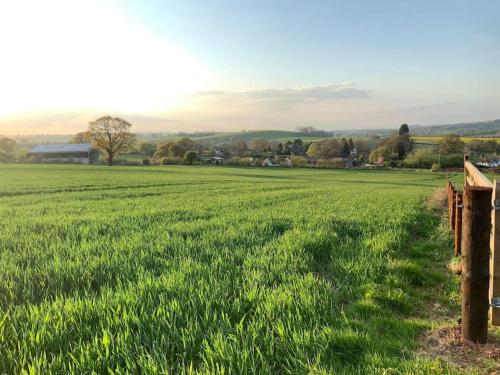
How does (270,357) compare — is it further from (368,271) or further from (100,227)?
(100,227)

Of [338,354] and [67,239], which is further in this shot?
[67,239]

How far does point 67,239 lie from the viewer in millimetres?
8047

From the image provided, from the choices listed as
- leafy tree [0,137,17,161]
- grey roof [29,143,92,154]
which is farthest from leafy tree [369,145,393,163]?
leafy tree [0,137,17,161]

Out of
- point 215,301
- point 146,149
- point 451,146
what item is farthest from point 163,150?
point 215,301

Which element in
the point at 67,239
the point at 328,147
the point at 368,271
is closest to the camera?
the point at 368,271

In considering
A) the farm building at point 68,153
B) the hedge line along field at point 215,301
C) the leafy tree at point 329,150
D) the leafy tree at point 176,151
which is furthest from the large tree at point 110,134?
the hedge line along field at point 215,301

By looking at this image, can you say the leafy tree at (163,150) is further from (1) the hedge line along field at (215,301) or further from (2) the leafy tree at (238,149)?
(1) the hedge line along field at (215,301)

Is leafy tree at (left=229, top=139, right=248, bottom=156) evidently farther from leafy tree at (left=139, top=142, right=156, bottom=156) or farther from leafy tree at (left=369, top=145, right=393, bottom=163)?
leafy tree at (left=369, top=145, right=393, bottom=163)

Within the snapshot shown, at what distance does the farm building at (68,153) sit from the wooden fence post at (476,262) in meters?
113

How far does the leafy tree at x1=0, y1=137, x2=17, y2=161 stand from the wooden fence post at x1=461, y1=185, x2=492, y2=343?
4706 inches

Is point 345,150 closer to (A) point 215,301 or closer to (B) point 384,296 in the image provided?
(B) point 384,296

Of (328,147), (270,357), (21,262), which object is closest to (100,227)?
(21,262)

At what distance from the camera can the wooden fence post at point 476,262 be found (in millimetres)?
3699

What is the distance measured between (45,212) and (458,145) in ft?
383
